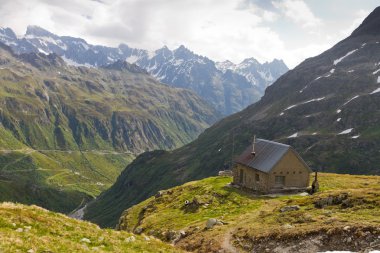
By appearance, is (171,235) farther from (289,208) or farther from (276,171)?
(276,171)

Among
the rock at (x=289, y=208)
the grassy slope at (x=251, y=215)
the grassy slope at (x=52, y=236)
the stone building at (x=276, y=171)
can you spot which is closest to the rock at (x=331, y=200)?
the grassy slope at (x=251, y=215)

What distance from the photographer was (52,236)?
885 inches

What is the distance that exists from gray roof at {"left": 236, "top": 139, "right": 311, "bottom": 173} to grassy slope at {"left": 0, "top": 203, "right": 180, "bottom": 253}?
49065mm

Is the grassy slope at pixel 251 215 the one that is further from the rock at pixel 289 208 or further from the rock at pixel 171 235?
the rock at pixel 171 235

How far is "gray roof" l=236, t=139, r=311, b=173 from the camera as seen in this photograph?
243 feet

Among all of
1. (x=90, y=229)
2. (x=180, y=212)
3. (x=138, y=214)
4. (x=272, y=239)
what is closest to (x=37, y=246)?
(x=90, y=229)

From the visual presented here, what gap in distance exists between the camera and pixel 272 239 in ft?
122

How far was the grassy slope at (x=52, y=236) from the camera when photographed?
18.7 meters

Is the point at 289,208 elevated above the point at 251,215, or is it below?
above

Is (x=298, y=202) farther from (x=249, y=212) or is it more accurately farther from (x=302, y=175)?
(x=302, y=175)

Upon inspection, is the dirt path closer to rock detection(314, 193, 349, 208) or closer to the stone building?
rock detection(314, 193, 349, 208)

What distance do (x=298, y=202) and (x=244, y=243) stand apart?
15013 millimetres

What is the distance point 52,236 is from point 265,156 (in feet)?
197

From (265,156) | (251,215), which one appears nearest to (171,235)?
(251,215)
